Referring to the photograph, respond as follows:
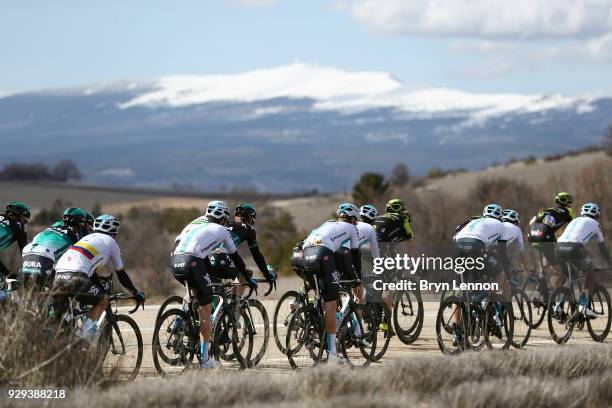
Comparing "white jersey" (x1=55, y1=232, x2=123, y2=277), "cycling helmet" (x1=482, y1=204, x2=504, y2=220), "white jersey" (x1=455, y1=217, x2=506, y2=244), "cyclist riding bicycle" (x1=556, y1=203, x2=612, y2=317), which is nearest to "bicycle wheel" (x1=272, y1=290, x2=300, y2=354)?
"white jersey" (x1=55, y1=232, x2=123, y2=277)

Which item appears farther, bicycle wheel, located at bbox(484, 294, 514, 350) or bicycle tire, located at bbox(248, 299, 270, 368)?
bicycle wheel, located at bbox(484, 294, 514, 350)

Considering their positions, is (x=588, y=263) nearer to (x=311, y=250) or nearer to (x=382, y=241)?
(x=382, y=241)

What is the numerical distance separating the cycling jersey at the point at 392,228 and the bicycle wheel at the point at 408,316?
940mm

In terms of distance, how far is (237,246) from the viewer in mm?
16156

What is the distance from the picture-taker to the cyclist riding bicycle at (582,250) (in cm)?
1794

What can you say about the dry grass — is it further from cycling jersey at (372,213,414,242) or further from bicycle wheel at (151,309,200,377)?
cycling jersey at (372,213,414,242)

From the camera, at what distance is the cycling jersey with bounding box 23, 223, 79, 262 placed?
1429cm

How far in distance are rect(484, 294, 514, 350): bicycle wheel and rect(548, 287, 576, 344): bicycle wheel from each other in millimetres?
1454

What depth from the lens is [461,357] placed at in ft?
43.2

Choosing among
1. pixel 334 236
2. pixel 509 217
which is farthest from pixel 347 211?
pixel 509 217

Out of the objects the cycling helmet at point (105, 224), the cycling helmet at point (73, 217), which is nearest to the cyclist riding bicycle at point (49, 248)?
the cycling helmet at point (73, 217)

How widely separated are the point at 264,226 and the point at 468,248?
57.0 meters

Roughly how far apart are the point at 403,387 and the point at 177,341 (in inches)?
121

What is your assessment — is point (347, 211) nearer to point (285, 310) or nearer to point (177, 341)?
point (285, 310)
